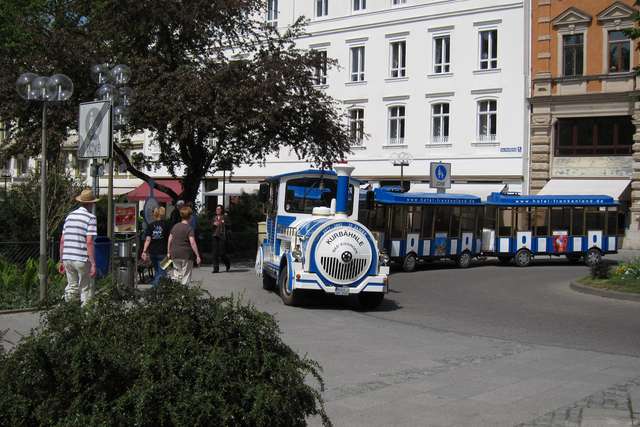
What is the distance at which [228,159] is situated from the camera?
90.2ft

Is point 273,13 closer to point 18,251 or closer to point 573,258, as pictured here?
point 573,258

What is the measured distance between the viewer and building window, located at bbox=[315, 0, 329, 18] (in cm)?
4650

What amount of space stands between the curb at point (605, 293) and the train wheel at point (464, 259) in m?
7.35

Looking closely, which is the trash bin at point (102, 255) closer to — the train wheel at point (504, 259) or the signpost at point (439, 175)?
the signpost at point (439, 175)

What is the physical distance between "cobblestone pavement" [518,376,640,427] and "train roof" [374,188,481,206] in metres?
16.8

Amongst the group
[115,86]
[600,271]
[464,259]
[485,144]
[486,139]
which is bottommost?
[464,259]

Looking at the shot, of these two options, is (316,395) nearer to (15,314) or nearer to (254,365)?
(254,365)

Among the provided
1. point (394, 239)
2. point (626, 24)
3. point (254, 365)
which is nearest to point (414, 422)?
point (254, 365)

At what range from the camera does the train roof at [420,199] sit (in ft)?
81.4

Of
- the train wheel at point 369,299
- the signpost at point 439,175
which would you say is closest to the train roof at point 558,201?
the signpost at point 439,175

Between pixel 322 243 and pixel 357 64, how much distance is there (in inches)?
1277

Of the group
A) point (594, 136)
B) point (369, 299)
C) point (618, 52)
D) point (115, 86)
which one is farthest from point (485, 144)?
point (369, 299)

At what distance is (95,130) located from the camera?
12.8 metres

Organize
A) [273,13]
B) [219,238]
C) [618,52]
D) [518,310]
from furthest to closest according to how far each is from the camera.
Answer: [273,13]
[618,52]
[219,238]
[518,310]
